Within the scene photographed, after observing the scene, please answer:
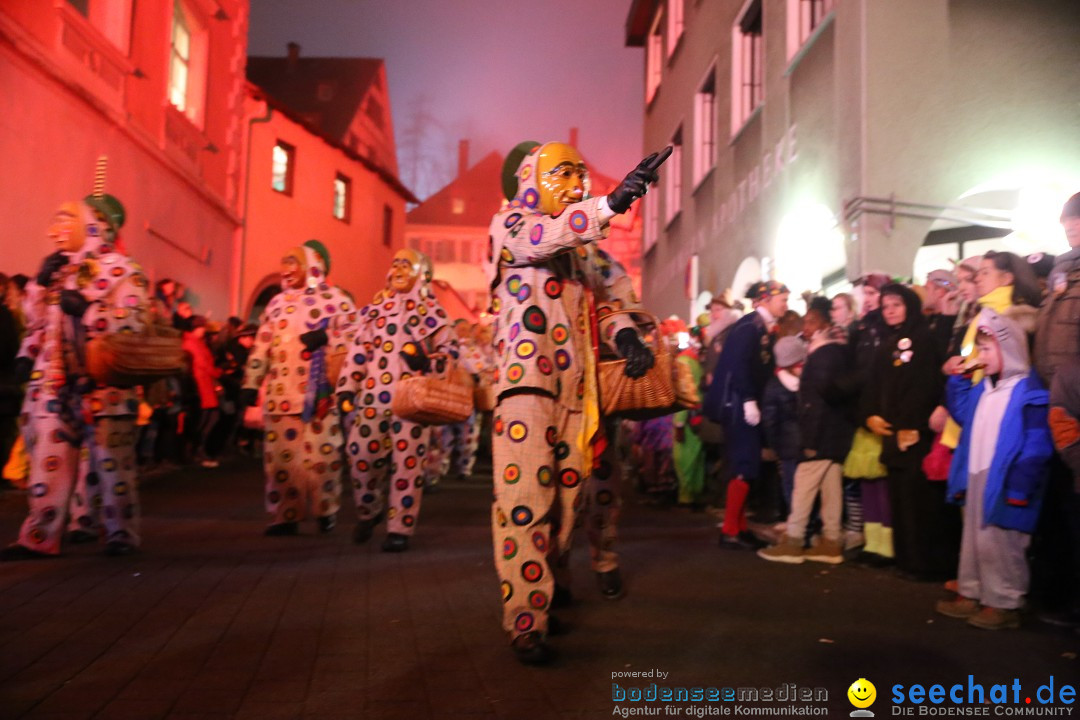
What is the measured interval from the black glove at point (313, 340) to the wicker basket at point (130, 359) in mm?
1485

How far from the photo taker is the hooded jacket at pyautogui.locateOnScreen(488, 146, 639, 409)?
13.3 ft

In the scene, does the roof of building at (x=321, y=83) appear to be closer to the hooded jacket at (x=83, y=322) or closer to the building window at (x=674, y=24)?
the building window at (x=674, y=24)

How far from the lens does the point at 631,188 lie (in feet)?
11.9

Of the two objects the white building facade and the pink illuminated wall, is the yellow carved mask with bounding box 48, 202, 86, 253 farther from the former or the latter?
the white building facade

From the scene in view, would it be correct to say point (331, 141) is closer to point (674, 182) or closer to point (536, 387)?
point (674, 182)

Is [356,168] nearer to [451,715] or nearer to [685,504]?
[685,504]

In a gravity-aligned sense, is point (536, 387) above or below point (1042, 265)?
below

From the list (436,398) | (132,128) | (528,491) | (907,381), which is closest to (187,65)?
(132,128)

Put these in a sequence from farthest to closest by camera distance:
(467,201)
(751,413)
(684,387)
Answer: (467,201), (751,413), (684,387)

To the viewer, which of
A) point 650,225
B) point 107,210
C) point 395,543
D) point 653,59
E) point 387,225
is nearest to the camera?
point 107,210

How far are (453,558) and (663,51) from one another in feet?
62.4

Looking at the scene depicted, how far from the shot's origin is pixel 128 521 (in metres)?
6.46

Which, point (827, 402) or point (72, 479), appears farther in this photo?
point (827, 402)

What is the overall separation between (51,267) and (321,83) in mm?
32823
